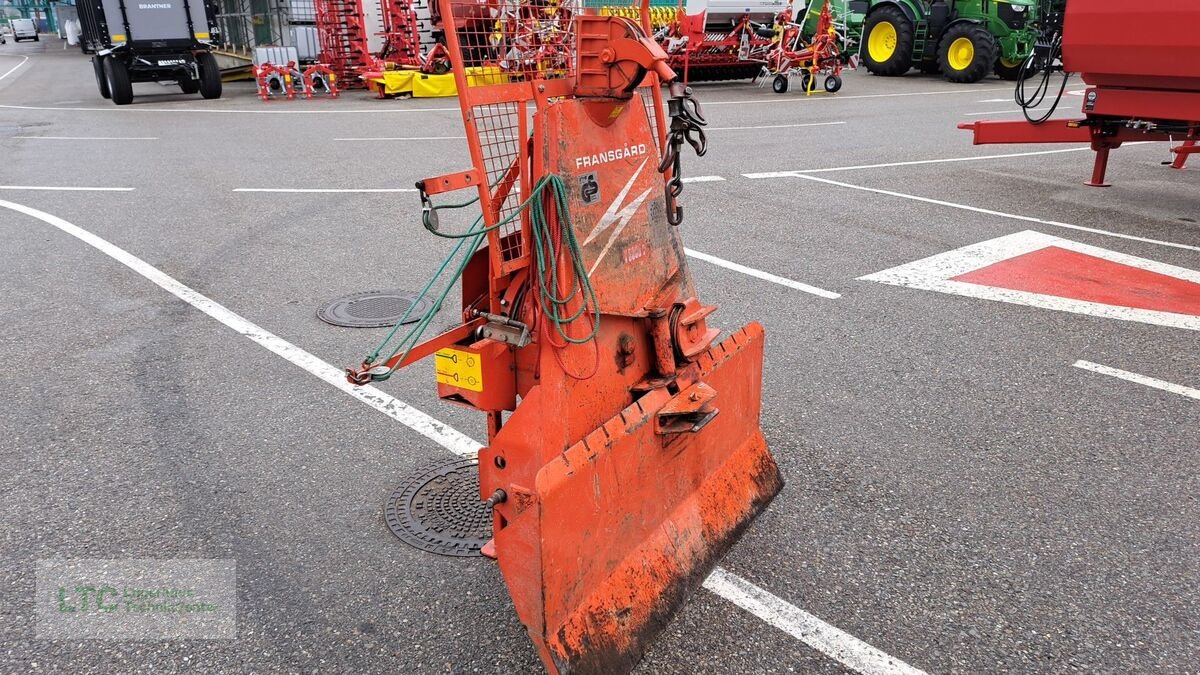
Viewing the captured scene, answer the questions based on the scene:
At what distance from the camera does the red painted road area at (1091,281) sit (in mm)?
6181

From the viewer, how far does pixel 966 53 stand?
69.8 ft

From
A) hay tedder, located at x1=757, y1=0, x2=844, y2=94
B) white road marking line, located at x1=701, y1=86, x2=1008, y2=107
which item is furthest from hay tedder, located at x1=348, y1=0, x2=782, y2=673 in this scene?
hay tedder, located at x1=757, y1=0, x2=844, y2=94

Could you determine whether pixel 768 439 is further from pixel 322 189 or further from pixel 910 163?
pixel 910 163

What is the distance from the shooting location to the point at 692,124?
271 cm

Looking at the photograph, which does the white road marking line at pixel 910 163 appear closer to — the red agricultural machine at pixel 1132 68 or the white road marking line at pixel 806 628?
the red agricultural machine at pixel 1132 68

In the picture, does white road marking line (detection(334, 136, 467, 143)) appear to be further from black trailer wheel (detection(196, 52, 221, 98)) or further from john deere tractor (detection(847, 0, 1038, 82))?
john deere tractor (detection(847, 0, 1038, 82))

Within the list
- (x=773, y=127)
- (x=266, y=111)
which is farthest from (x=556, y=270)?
(x=266, y=111)

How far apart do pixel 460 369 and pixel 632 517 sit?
31.6 inches

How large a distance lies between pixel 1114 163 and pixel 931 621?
35.4 ft

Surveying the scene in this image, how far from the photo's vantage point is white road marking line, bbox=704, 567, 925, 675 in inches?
112

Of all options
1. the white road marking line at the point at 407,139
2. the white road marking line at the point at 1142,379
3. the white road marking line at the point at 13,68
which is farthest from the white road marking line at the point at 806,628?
the white road marking line at the point at 13,68

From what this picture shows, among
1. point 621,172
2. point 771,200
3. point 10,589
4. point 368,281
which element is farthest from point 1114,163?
point 10,589

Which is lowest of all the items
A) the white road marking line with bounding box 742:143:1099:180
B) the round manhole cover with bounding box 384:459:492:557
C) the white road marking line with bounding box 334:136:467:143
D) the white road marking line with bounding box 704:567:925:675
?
the white road marking line with bounding box 704:567:925:675

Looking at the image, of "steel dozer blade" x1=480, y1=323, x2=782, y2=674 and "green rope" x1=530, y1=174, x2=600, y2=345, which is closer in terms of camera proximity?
"steel dozer blade" x1=480, y1=323, x2=782, y2=674
